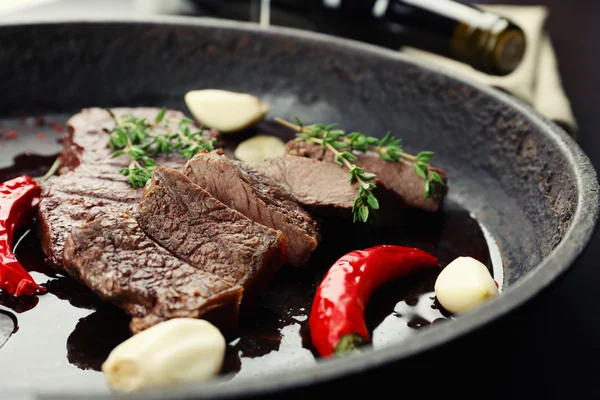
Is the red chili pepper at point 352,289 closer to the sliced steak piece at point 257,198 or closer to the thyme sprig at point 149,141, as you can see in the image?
the sliced steak piece at point 257,198

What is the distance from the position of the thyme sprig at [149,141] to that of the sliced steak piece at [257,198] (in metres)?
0.27

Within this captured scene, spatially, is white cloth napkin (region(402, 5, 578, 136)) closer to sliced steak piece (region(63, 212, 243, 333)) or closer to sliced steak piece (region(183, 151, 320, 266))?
sliced steak piece (region(183, 151, 320, 266))

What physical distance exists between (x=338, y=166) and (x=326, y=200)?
0.75 feet

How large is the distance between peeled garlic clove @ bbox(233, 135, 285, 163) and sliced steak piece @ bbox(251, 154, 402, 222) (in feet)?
1.53

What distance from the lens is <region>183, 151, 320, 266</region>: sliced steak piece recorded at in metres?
2.31

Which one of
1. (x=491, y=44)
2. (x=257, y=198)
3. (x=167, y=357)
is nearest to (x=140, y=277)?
(x=167, y=357)

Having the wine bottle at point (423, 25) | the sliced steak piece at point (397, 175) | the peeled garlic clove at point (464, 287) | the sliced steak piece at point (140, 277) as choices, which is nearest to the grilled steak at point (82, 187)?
the sliced steak piece at point (140, 277)

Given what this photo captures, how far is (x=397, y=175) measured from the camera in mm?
2701

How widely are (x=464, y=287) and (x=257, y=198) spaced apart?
0.79 meters

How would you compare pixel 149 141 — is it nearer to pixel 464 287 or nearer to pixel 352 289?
pixel 352 289

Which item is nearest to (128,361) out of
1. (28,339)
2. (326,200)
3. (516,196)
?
(28,339)

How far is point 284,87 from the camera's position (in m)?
3.71

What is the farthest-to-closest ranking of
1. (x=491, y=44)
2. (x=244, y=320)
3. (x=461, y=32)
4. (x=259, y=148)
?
(x=461, y=32), (x=491, y=44), (x=259, y=148), (x=244, y=320)

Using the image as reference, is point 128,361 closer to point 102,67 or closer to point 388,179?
point 388,179
